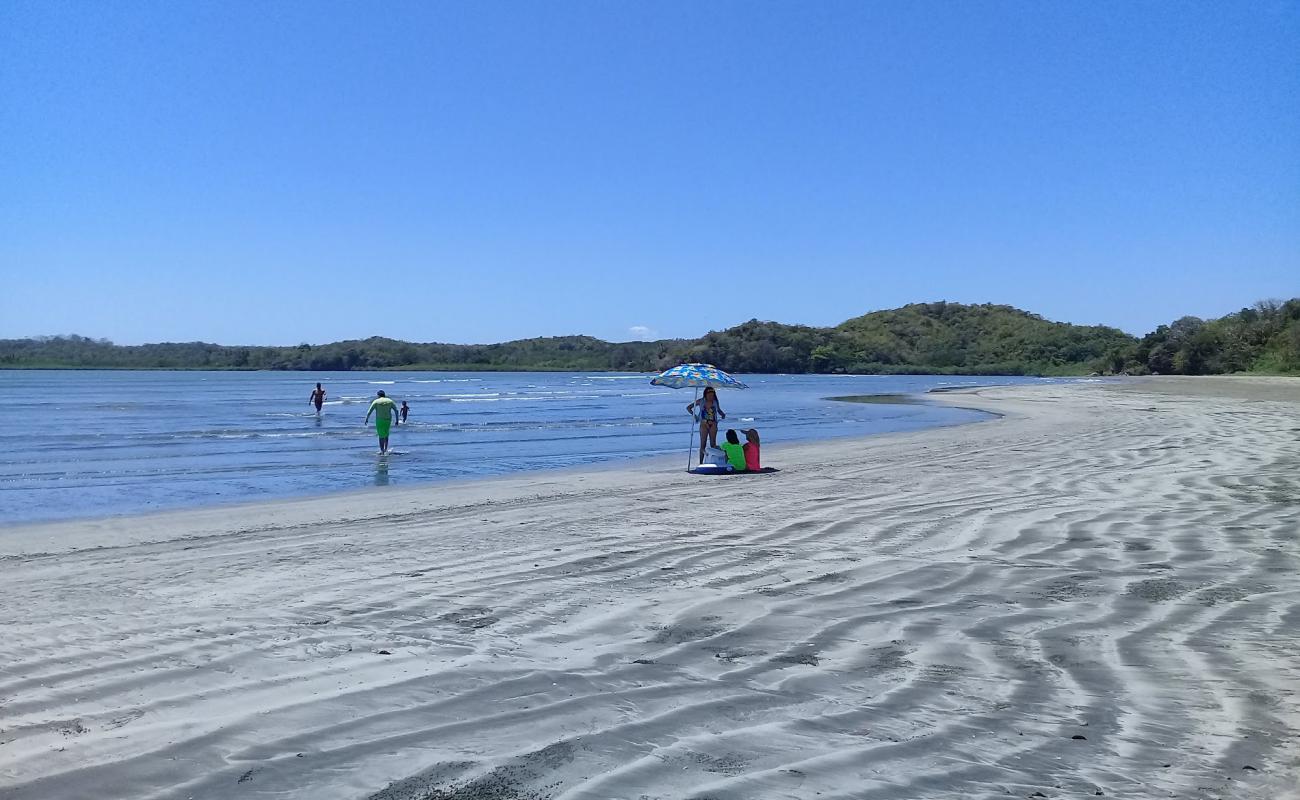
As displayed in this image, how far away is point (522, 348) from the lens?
196m

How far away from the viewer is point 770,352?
517 feet

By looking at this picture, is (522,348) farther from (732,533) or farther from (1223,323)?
(732,533)

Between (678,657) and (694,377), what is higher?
(694,377)

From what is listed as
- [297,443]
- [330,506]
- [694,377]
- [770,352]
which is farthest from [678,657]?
[770,352]

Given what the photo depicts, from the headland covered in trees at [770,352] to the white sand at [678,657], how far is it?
108315 millimetres

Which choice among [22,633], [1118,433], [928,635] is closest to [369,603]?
[22,633]

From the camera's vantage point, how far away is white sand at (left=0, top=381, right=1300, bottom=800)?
3604 millimetres

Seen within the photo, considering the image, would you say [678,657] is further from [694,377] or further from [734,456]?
[694,377]

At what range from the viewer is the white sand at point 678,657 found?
360cm

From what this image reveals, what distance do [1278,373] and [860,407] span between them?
30.9 m

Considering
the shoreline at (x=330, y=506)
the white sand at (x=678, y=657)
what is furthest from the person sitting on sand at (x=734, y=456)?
the white sand at (x=678, y=657)

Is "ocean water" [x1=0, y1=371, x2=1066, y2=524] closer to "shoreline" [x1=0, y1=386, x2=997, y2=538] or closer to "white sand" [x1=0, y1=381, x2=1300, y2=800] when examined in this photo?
"shoreline" [x1=0, y1=386, x2=997, y2=538]

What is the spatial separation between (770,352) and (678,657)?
505ft

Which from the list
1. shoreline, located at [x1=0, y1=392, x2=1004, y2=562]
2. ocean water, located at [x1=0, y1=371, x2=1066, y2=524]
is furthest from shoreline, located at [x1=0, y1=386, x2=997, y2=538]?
ocean water, located at [x1=0, y1=371, x2=1066, y2=524]
